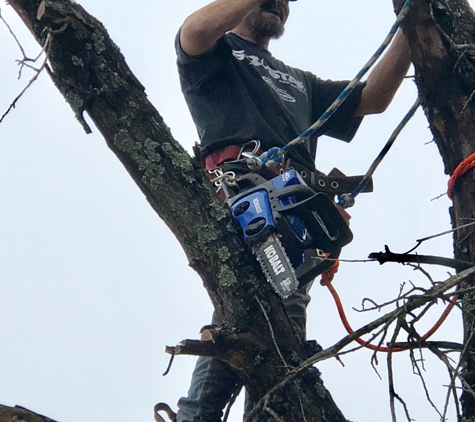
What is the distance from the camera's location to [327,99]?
368 cm

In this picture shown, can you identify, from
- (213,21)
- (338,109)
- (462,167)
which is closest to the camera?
(462,167)

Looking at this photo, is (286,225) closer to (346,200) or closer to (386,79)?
(346,200)

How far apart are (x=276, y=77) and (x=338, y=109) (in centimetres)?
38

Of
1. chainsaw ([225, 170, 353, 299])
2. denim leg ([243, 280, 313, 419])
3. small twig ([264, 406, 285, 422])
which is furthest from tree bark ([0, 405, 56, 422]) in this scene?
denim leg ([243, 280, 313, 419])

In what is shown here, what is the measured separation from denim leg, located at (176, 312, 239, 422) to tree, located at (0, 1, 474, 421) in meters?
0.28

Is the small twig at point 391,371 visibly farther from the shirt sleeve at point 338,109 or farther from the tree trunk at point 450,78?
the shirt sleeve at point 338,109

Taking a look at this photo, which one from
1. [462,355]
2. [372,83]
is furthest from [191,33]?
[462,355]

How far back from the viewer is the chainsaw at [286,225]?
2.53 metres

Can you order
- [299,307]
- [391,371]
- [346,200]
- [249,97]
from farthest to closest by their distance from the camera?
[249,97] → [346,200] → [299,307] → [391,371]

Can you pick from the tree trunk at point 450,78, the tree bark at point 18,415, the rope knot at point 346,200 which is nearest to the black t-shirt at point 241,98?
the rope knot at point 346,200

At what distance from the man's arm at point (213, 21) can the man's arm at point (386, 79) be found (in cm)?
79

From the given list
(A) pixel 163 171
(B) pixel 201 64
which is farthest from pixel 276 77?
(A) pixel 163 171

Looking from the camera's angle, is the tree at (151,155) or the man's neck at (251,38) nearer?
the tree at (151,155)

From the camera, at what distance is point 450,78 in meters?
2.42
